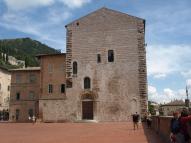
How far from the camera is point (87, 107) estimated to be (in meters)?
45.2

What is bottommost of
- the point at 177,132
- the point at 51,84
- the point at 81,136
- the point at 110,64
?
the point at 81,136

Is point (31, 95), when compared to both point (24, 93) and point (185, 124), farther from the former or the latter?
point (185, 124)

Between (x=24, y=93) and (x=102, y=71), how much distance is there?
19092mm

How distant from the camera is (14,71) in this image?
59156mm

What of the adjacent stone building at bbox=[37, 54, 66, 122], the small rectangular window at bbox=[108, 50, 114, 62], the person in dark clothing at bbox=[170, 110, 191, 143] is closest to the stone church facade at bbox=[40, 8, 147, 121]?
the small rectangular window at bbox=[108, 50, 114, 62]

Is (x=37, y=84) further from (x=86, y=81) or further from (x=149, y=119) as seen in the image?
(x=149, y=119)

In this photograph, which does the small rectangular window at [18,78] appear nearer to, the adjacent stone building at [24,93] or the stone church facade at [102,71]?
the adjacent stone building at [24,93]

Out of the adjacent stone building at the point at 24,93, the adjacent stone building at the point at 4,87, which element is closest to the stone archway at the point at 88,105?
the adjacent stone building at the point at 24,93

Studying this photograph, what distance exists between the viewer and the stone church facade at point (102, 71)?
4350 cm

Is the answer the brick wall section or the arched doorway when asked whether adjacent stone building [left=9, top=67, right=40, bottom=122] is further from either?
the brick wall section

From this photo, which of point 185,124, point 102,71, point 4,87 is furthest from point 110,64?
point 4,87

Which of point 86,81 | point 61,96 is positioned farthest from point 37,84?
point 86,81

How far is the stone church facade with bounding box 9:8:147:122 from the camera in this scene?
43500 mm

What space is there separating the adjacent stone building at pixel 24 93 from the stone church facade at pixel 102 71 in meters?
10.7
